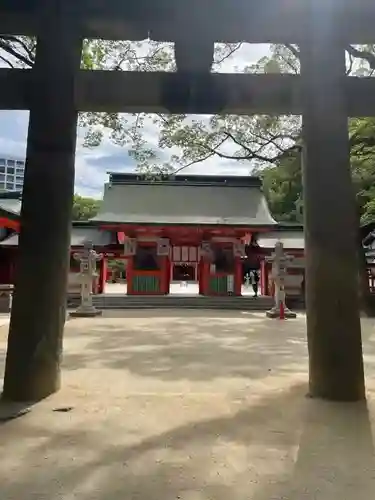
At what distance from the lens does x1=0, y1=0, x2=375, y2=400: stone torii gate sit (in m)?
4.18

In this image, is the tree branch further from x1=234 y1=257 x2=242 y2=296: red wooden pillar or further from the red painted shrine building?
x1=234 y1=257 x2=242 y2=296: red wooden pillar

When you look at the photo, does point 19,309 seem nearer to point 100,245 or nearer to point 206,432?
point 206,432

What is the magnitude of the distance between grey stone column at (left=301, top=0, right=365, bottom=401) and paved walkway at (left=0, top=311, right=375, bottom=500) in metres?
0.39

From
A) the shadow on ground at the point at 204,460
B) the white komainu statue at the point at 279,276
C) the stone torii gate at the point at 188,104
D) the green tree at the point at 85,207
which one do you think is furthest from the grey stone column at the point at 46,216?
the green tree at the point at 85,207

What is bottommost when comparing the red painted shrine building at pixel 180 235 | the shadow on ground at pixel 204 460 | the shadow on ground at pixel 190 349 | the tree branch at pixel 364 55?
the shadow on ground at pixel 204 460

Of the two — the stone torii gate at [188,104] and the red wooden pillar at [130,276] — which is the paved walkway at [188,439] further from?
the red wooden pillar at [130,276]

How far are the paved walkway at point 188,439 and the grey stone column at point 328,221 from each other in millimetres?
394

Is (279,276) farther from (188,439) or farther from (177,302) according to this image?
(188,439)

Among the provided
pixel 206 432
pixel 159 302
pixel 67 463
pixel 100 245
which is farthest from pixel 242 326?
pixel 100 245

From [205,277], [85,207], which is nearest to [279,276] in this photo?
[205,277]

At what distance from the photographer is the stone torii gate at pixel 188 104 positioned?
4.18 metres

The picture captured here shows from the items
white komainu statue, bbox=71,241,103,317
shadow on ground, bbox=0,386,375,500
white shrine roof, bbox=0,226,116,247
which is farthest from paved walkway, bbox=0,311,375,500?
white shrine roof, bbox=0,226,116,247

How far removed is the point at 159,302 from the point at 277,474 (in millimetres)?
16860

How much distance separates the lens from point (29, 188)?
4.26 m
